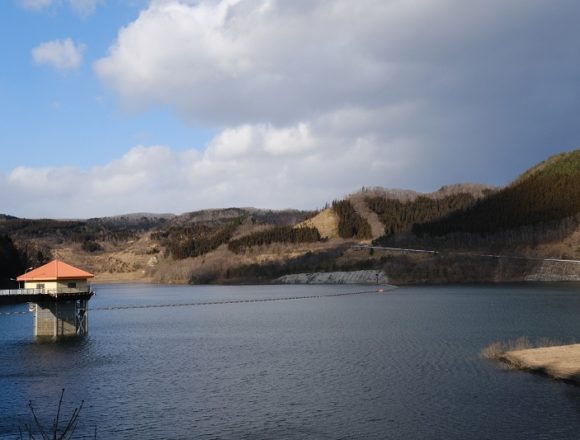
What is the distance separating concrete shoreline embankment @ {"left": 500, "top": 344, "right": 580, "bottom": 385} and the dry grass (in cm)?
114

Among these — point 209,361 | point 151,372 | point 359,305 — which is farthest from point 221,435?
point 359,305

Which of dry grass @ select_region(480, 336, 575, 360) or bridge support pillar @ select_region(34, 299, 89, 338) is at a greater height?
bridge support pillar @ select_region(34, 299, 89, 338)

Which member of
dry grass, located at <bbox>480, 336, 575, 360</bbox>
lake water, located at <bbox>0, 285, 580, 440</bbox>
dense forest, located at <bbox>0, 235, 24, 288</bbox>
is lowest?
lake water, located at <bbox>0, 285, 580, 440</bbox>

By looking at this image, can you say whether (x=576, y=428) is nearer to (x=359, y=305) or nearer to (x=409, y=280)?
(x=359, y=305)

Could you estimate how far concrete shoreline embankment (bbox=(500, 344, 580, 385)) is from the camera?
3900 centimetres

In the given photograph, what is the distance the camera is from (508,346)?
51500 mm

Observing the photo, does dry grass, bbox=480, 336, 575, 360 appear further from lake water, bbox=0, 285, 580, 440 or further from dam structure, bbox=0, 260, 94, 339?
dam structure, bbox=0, 260, 94, 339

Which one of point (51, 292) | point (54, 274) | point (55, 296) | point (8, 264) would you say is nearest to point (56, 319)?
point (55, 296)

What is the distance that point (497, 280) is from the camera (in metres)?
175

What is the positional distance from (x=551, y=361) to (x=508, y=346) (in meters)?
9.32

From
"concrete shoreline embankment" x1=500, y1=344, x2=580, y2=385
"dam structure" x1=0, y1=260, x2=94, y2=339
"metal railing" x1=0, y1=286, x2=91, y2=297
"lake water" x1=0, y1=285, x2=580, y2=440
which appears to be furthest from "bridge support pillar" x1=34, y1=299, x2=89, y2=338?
"concrete shoreline embankment" x1=500, y1=344, x2=580, y2=385

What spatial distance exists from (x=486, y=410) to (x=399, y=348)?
22.3 meters

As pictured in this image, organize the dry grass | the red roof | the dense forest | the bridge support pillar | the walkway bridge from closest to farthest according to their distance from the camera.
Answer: the dry grass < the walkway bridge < the red roof < the bridge support pillar < the dense forest

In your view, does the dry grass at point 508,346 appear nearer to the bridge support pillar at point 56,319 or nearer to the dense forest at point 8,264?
the bridge support pillar at point 56,319
